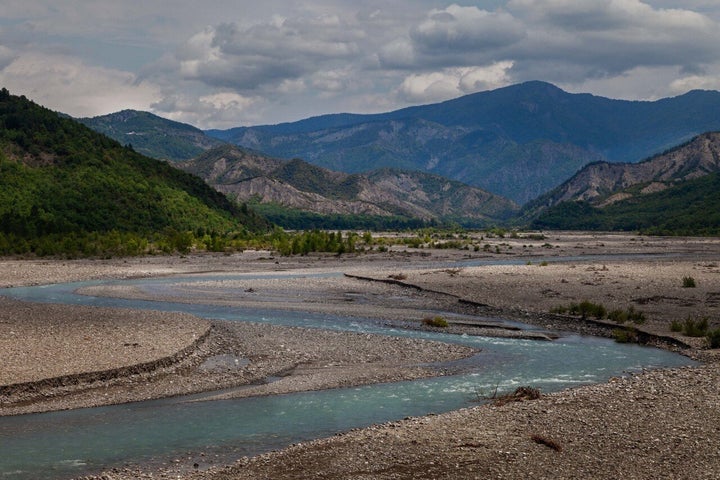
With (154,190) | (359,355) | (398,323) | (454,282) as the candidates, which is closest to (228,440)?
(359,355)

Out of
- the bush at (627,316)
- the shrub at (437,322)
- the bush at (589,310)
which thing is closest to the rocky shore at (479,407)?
the bush at (627,316)

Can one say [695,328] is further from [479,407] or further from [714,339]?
[479,407]

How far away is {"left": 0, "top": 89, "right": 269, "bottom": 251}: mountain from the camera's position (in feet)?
409

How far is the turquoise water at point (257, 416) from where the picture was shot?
1944cm

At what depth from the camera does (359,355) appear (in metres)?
33.2

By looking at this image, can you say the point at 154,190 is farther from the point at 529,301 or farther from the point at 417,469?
the point at 417,469

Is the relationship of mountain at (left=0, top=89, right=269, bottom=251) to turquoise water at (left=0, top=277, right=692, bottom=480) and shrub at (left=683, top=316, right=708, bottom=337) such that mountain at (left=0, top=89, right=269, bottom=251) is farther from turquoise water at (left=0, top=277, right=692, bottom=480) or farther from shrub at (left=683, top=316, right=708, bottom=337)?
shrub at (left=683, top=316, right=708, bottom=337)

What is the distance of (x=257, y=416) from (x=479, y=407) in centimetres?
780

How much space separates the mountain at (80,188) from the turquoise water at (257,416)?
91593 millimetres

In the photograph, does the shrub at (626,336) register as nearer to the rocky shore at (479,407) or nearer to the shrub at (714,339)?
the rocky shore at (479,407)

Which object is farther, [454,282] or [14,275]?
[14,275]

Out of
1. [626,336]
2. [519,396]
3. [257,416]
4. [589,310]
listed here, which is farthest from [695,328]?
[257,416]

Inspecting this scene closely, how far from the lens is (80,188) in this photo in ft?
460

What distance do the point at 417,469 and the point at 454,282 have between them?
Result: 4886cm
